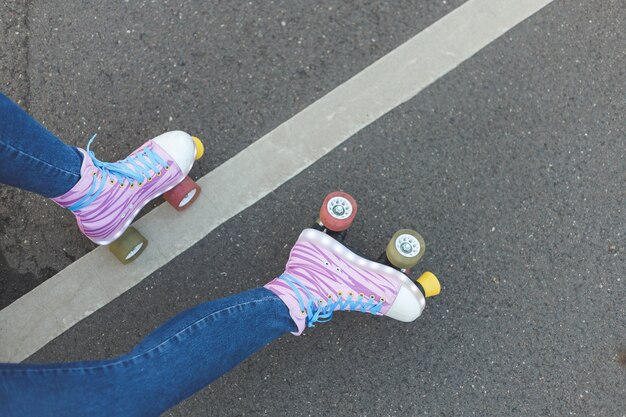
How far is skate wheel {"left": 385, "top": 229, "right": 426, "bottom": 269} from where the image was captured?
190 cm

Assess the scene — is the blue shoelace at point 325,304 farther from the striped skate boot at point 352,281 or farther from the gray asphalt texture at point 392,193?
the gray asphalt texture at point 392,193

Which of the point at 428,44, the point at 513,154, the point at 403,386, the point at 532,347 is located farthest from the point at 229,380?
the point at 428,44

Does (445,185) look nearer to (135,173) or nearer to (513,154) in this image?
(513,154)

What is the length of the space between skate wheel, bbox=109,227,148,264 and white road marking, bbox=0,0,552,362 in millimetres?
67

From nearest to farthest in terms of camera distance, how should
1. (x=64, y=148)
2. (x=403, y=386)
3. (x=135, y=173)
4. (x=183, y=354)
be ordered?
(x=183, y=354) → (x=64, y=148) → (x=135, y=173) → (x=403, y=386)

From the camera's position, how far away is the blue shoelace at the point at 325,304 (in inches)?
66.1

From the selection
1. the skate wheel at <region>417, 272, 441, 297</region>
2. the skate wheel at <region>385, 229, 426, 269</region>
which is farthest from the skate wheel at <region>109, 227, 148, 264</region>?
the skate wheel at <region>417, 272, 441, 297</region>

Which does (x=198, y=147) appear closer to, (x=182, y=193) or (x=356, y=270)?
(x=182, y=193)

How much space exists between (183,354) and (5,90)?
1.55 meters

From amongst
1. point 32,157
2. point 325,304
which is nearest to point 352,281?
point 325,304

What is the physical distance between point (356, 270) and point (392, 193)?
41 cm

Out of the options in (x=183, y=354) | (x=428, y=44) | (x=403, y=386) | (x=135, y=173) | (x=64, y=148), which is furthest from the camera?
(x=428, y=44)

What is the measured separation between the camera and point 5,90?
2146mm

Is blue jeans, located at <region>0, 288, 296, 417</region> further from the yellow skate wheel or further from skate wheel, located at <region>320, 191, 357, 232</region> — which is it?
the yellow skate wheel
